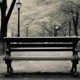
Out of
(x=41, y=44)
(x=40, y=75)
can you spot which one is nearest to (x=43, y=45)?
(x=41, y=44)

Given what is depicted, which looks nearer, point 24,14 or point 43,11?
point 43,11

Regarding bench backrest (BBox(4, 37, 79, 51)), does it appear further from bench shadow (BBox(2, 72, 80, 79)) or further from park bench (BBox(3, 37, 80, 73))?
bench shadow (BBox(2, 72, 80, 79))

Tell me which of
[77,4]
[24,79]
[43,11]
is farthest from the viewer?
[43,11]

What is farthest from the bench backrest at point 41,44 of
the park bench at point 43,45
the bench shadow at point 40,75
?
the bench shadow at point 40,75

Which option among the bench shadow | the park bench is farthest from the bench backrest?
the bench shadow

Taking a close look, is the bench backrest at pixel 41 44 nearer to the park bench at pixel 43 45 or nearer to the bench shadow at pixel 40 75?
the park bench at pixel 43 45

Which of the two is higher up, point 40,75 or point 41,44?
point 41,44

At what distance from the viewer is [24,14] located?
152ft

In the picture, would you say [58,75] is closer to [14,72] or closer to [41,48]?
[41,48]

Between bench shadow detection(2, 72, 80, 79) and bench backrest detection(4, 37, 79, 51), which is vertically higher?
bench backrest detection(4, 37, 79, 51)

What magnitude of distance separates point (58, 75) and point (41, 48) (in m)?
0.83

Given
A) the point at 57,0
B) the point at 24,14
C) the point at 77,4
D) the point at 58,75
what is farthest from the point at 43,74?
the point at 24,14

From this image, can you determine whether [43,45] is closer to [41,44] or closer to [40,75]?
[41,44]

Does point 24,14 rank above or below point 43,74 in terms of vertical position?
above
